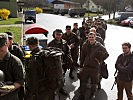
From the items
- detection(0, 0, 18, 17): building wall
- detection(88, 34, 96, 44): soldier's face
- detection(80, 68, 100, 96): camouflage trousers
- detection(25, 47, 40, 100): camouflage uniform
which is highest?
detection(0, 0, 18, 17): building wall

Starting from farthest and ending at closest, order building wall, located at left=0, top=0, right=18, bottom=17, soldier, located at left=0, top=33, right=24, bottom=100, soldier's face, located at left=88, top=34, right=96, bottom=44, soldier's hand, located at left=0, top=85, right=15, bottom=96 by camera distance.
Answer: building wall, located at left=0, top=0, right=18, bottom=17, soldier's face, located at left=88, top=34, right=96, bottom=44, soldier, located at left=0, top=33, right=24, bottom=100, soldier's hand, located at left=0, top=85, right=15, bottom=96

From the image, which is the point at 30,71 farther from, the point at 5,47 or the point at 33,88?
the point at 5,47

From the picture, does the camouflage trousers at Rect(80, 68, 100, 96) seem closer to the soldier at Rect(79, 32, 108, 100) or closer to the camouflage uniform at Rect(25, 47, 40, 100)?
the soldier at Rect(79, 32, 108, 100)

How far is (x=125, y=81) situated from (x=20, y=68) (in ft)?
11.6

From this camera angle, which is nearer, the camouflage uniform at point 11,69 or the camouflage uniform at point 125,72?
the camouflage uniform at point 11,69

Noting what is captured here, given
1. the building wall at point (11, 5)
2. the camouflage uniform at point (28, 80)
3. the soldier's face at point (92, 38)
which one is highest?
the building wall at point (11, 5)

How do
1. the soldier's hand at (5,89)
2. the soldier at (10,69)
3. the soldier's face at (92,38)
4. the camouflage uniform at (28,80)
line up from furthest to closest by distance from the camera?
the soldier's face at (92,38) < the camouflage uniform at (28,80) < the soldier at (10,69) < the soldier's hand at (5,89)

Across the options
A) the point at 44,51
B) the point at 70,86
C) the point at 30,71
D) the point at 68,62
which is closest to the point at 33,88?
the point at 30,71

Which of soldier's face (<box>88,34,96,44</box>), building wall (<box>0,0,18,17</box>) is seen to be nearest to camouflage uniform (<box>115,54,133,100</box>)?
soldier's face (<box>88,34,96,44</box>)

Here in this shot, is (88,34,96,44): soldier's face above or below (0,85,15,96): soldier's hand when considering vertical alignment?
above

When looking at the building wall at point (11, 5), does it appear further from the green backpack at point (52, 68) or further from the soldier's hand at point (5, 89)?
the soldier's hand at point (5, 89)

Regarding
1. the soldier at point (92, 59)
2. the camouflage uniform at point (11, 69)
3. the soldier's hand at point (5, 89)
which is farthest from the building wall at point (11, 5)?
the soldier's hand at point (5, 89)

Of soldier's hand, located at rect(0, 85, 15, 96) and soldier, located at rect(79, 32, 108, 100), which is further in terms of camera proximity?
soldier, located at rect(79, 32, 108, 100)

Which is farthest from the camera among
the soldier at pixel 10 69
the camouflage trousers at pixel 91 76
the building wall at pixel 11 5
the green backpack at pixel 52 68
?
the building wall at pixel 11 5
